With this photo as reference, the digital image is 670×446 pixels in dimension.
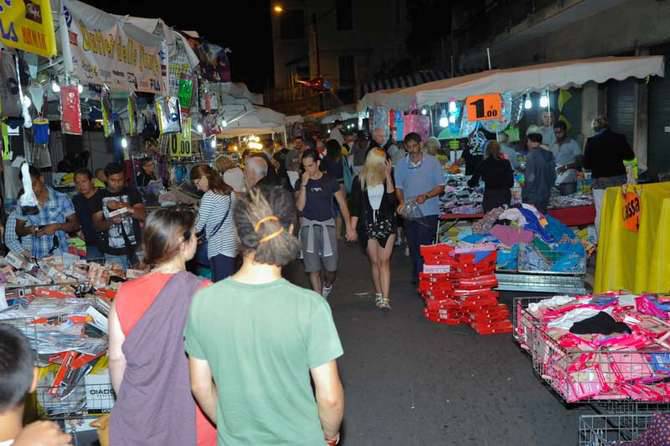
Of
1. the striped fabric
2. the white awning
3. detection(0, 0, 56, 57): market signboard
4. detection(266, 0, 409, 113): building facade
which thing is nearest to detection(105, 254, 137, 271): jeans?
the striped fabric

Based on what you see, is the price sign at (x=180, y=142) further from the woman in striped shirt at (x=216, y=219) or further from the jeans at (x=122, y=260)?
the jeans at (x=122, y=260)

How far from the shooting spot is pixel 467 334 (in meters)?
6.91

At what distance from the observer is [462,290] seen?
713cm

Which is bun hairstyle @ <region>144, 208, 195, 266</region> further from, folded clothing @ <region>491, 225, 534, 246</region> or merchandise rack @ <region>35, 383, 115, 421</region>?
folded clothing @ <region>491, 225, 534, 246</region>

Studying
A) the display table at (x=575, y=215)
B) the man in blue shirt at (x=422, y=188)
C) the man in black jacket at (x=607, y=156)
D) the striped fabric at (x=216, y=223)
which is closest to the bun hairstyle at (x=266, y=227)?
the striped fabric at (x=216, y=223)

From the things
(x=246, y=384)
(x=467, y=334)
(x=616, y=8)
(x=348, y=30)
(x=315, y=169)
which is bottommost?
(x=467, y=334)

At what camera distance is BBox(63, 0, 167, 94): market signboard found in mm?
5512

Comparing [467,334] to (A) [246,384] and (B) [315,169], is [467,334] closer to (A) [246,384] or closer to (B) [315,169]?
(B) [315,169]

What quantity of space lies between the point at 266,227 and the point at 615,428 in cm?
223

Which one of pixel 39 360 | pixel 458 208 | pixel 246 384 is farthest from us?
pixel 458 208

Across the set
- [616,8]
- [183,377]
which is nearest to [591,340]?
[183,377]

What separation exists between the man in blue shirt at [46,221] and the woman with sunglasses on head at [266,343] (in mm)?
4694

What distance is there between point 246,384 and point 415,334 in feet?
15.5

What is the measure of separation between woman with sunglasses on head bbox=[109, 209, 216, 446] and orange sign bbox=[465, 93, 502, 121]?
7932 mm
